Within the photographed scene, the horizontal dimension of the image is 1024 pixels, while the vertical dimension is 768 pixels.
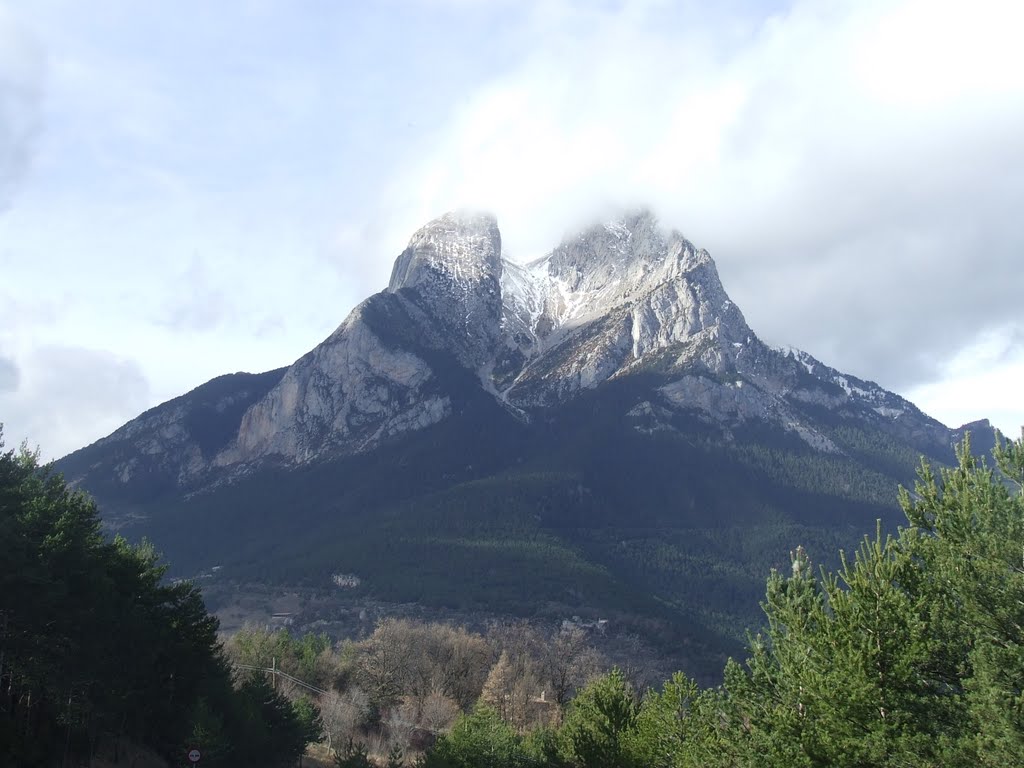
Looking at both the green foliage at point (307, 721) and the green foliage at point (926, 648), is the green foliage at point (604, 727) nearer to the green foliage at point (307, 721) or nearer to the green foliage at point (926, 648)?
the green foliage at point (307, 721)

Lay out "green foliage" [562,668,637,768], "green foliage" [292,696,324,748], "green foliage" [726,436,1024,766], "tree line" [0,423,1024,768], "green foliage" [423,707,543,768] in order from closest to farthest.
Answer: "green foliage" [726,436,1024,766] < "tree line" [0,423,1024,768] < "green foliage" [562,668,637,768] < "green foliage" [423,707,543,768] < "green foliage" [292,696,324,748]

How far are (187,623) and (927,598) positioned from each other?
158 feet

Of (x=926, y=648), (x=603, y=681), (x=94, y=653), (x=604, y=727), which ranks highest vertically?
(x=94, y=653)

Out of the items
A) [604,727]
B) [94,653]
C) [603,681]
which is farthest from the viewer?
[603,681]

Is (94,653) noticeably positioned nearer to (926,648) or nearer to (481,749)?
(481,749)

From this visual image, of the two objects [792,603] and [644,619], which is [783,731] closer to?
[792,603]

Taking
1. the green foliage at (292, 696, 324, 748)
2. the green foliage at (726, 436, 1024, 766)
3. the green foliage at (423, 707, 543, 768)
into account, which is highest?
the green foliage at (726, 436, 1024, 766)

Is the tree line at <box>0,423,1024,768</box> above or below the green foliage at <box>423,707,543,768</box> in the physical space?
above

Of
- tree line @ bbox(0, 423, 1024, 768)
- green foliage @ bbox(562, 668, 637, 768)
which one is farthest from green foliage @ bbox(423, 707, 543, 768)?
green foliage @ bbox(562, 668, 637, 768)

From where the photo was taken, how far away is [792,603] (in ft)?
106

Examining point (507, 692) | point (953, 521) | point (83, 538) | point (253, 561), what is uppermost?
point (253, 561)

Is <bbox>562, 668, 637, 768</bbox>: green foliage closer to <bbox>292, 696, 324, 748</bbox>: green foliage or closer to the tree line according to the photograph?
the tree line

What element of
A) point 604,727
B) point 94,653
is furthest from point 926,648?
point 94,653

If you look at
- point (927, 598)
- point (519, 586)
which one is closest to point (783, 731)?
point (927, 598)
